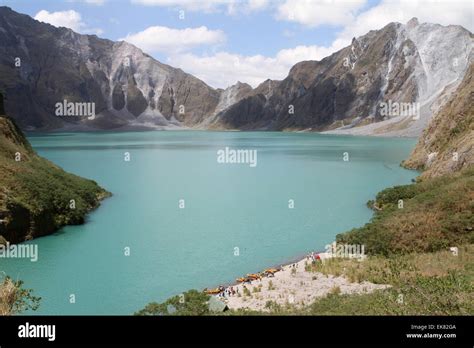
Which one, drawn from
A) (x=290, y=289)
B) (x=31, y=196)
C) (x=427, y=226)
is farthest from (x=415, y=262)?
(x=31, y=196)

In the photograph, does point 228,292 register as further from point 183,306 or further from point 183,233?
point 183,233

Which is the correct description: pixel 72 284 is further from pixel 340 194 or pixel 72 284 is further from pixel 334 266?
pixel 340 194

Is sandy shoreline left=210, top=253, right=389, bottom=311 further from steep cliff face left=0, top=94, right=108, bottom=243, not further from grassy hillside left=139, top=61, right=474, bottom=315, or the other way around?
steep cliff face left=0, top=94, right=108, bottom=243

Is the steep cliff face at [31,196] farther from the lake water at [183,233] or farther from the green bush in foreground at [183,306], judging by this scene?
the green bush in foreground at [183,306]

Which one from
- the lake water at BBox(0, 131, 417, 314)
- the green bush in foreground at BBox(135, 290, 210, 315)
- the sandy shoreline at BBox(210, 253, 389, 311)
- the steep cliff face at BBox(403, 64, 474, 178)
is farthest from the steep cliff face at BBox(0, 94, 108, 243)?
the steep cliff face at BBox(403, 64, 474, 178)
